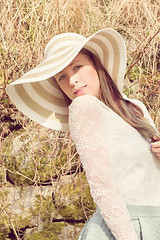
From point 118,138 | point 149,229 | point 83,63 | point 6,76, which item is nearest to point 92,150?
point 118,138

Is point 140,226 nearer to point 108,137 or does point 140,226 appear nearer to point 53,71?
point 108,137

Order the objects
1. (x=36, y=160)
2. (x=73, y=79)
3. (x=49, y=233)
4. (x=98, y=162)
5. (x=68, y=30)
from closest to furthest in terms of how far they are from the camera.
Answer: (x=98, y=162) → (x=73, y=79) → (x=49, y=233) → (x=36, y=160) → (x=68, y=30)

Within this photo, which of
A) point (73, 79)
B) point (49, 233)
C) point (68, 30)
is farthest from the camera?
point (68, 30)

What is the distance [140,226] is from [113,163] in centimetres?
24

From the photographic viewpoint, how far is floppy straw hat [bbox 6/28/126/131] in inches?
53.1

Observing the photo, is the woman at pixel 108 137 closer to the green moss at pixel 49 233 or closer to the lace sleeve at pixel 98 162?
the lace sleeve at pixel 98 162

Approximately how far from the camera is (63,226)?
2295mm

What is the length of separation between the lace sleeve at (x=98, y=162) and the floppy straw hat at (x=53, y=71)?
0.25 metres

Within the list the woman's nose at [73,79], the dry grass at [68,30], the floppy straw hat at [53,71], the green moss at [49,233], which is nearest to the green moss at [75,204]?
the green moss at [49,233]

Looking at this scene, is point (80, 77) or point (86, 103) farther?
point (80, 77)

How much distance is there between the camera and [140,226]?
1134 millimetres

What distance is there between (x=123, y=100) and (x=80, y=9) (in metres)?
1.86

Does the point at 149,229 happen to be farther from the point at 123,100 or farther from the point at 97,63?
the point at 97,63

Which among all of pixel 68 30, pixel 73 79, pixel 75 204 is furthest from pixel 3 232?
pixel 68 30
